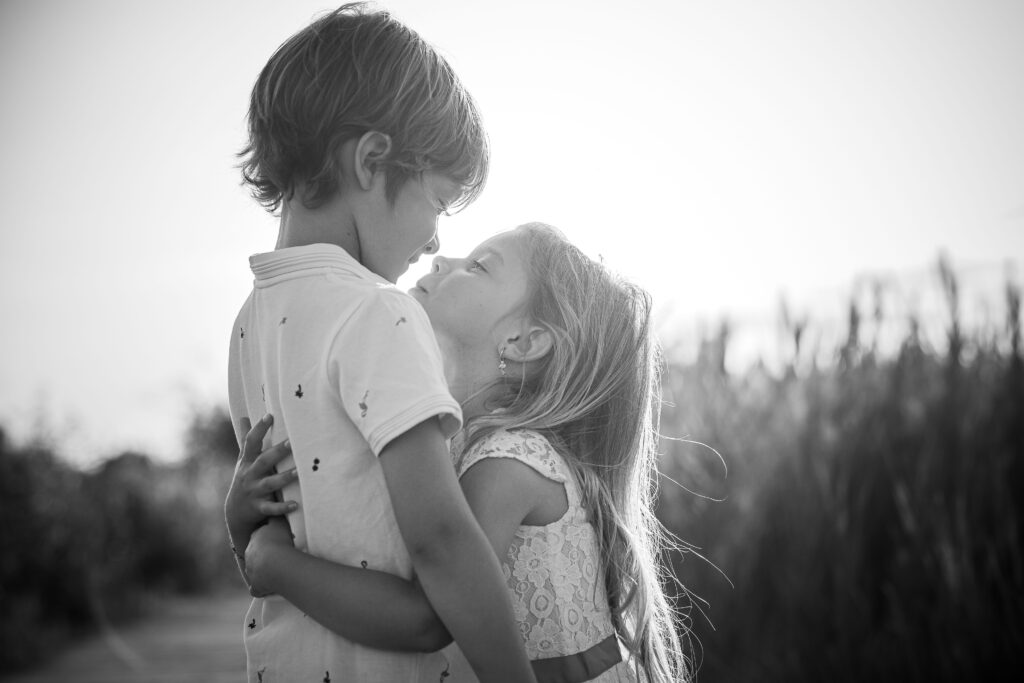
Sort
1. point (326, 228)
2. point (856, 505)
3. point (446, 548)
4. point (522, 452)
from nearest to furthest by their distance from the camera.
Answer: point (446, 548)
point (326, 228)
point (522, 452)
point (856, 505)

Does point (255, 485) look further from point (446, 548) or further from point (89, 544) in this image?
point (89, 544)

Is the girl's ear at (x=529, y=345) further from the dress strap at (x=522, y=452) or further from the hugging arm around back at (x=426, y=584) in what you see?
the hugging arm around back at (x=426, y=584)

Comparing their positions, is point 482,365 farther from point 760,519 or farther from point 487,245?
point 760,519

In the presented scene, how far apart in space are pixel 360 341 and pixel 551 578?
2.39 ft

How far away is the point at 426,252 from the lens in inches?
69.1

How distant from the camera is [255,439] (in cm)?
143

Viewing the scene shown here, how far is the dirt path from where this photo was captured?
491 centimetres

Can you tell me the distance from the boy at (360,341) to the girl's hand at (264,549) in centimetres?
3

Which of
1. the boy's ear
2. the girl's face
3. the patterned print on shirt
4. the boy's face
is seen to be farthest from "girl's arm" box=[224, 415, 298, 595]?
the girl's face

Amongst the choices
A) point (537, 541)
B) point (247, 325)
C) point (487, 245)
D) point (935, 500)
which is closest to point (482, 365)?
point (487, 245)

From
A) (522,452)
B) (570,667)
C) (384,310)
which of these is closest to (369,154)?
(384,310)

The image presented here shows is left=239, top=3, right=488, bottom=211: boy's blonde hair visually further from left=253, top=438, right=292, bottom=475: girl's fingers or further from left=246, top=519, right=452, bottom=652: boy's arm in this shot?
left=246, top=519, right=452, bottom=652: boy's arm

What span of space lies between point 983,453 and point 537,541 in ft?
8.30

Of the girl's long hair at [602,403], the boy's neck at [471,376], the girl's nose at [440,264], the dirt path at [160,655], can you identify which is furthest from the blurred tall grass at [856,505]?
the dirt path at [160,655]
